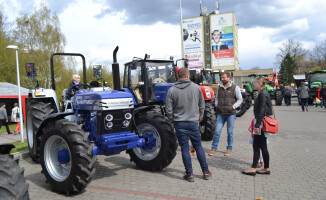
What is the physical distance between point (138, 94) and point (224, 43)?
48344mm

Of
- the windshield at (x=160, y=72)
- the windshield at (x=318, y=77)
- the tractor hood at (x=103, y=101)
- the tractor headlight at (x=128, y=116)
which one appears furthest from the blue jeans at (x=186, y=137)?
the windshield at (x=318, y=77)

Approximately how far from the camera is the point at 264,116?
494 centimetres

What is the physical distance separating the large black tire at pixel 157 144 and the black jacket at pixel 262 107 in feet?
4.92

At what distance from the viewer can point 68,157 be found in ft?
14.0

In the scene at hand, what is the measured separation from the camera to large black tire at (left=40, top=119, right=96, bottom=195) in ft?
12.9

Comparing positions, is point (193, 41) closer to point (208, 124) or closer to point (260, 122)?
point (208, 124)

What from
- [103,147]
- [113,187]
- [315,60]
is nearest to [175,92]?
[103,147]

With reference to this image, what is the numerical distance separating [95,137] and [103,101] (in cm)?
64

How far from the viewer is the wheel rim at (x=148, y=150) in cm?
517

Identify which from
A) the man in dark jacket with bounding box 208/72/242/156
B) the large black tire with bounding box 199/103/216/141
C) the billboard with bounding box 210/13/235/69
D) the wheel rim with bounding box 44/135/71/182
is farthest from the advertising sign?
the wheel rim with bounding box 44/135/71/182

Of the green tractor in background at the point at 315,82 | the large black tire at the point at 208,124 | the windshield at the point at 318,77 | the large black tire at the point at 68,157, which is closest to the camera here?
the large black tire at the point at 68,157

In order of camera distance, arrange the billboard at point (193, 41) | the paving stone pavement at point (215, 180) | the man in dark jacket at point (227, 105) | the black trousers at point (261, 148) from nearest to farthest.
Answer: the paving stone pavement at point (215, 180) < the black trousers at point (261, 148) < the man in dark jacket at point (227, 105) < the billboard at point (193, 41)

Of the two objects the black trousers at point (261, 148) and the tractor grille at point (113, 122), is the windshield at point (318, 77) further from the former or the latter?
the tractor grille at point (113, 122)

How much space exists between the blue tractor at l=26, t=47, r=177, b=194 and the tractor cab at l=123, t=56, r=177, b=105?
188cm
